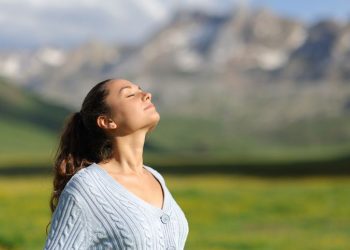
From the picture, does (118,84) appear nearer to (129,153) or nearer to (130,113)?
(130,113)

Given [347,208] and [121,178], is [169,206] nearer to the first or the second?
[121,178]

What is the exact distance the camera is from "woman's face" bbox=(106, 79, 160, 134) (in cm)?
487

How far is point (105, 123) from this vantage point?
491cm

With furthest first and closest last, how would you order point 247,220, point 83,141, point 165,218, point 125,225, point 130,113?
point 247,220 → point 83,141 → point 130,113 → point 165,218 → point 125,225

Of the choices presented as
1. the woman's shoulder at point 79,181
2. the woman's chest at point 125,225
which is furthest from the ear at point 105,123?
the woman's chest at point 125,225

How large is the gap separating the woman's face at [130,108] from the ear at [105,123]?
0.8 inches

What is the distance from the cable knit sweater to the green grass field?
13233 millimetres

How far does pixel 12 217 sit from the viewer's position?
97.3ft

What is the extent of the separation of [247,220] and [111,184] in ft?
88.1

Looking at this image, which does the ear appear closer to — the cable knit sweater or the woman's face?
the woman's face

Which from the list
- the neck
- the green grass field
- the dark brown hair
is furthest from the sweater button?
the green grass field

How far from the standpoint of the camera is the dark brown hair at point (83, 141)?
4949 millimetres

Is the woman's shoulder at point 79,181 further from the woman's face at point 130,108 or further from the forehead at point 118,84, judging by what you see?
the forehead at point 118,84

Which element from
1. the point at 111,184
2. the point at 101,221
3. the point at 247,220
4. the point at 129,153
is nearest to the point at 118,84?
the point at 129,153
